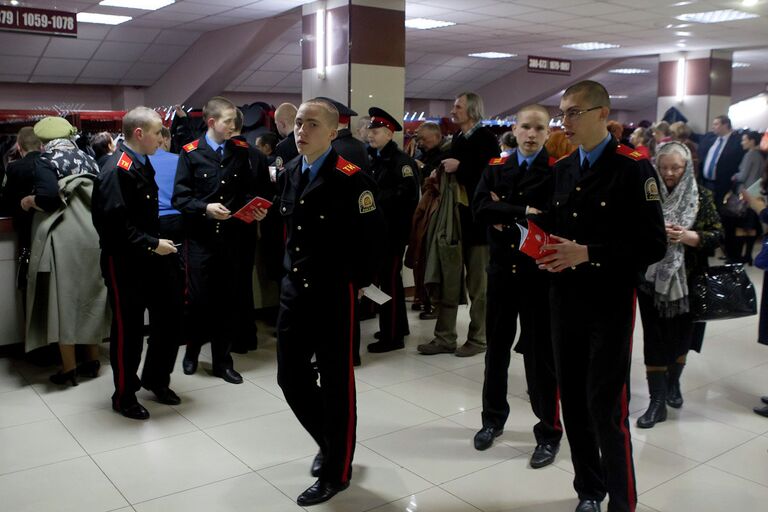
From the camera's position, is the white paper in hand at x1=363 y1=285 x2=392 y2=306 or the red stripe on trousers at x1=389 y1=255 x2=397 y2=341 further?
the red stripe on trousers at x1=389 y1=255 x2=397 y2=341

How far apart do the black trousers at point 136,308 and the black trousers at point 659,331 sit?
2535mm

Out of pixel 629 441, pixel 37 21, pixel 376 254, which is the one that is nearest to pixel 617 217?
pixel 629 441

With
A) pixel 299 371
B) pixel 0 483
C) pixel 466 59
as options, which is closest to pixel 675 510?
pixel 299 371

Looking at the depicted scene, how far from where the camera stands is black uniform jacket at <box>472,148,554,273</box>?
336 centimetres

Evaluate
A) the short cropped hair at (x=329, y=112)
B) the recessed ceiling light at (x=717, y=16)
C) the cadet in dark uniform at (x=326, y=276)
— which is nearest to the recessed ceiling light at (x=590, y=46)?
the recessed ceiling light at (x=717, y=16)

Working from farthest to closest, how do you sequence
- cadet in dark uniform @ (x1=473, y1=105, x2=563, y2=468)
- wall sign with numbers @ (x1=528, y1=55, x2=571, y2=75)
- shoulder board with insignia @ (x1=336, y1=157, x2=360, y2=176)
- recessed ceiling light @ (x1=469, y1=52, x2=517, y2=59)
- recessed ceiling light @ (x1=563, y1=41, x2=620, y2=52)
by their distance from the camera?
recessed ceiling light @ (x1=469, y1=52, x2=517, y2=59) → recessed ceiling light @ (x1=563, y1=41, x2=620, y2=52) → wall sign with numbers @ (x1=528, y1=55, x2=571, y2=75) → cadet in dark uniform @ (x1=473, y1=105, x2=563, y2=468) → shoulder board with insignia @ (x1=336, y1=157, x2=360, y2=176)

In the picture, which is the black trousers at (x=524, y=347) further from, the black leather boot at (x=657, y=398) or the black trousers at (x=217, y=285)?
the black trousers at (x=217, y=285)

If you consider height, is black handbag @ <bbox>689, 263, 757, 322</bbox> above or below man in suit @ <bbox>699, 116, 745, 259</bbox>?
below

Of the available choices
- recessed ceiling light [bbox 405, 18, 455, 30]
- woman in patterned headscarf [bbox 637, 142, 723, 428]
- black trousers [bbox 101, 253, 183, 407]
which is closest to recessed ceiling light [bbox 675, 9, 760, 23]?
recessed ceiling light [bbox 405, 18, 455, 30]

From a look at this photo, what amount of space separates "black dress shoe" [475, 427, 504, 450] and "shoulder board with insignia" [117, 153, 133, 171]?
87.9 inches

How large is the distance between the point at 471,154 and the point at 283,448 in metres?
2.32

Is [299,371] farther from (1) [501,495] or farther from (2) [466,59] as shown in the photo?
(2) [466,59]

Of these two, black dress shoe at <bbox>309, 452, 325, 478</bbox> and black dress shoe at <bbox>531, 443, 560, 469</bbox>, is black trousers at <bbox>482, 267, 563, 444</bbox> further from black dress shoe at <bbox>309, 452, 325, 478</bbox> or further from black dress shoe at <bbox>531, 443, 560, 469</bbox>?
black dress shoe at <bbox>309, 452, 325, 478</bbox>

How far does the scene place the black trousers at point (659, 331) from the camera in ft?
12.6
